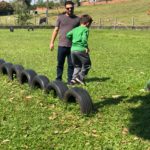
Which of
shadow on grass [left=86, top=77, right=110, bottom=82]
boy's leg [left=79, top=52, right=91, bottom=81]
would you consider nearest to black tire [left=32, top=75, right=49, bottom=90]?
boy's leg [left=79, top=52, right=91, bottom=81]

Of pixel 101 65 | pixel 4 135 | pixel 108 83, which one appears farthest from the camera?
pixel 101 65

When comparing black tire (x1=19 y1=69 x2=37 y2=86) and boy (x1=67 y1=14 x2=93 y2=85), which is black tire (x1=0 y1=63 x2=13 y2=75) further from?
boy (x1=67 y1=14 x2=93 y2=85)

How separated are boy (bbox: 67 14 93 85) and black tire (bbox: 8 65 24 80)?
135 centimetres

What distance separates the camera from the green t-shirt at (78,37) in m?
10.4

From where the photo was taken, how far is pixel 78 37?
10.4 meters

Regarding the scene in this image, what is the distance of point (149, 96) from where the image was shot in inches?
384

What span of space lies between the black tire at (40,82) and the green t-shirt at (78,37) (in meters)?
1.18

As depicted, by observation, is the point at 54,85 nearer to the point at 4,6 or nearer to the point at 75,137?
the point at 75,137

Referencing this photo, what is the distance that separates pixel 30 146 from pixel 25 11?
203 feet

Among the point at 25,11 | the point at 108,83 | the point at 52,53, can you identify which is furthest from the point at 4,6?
the point at 108,83

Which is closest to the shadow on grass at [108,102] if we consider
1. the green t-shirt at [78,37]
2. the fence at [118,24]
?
the green t-shirt at [78,37]

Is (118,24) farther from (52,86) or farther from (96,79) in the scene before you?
(52,86)

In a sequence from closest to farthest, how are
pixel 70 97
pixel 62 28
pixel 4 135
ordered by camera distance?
1. pixel 4 135
2. pixel 70 97
3. pixel 62 28

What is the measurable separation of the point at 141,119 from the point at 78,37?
3.22m
